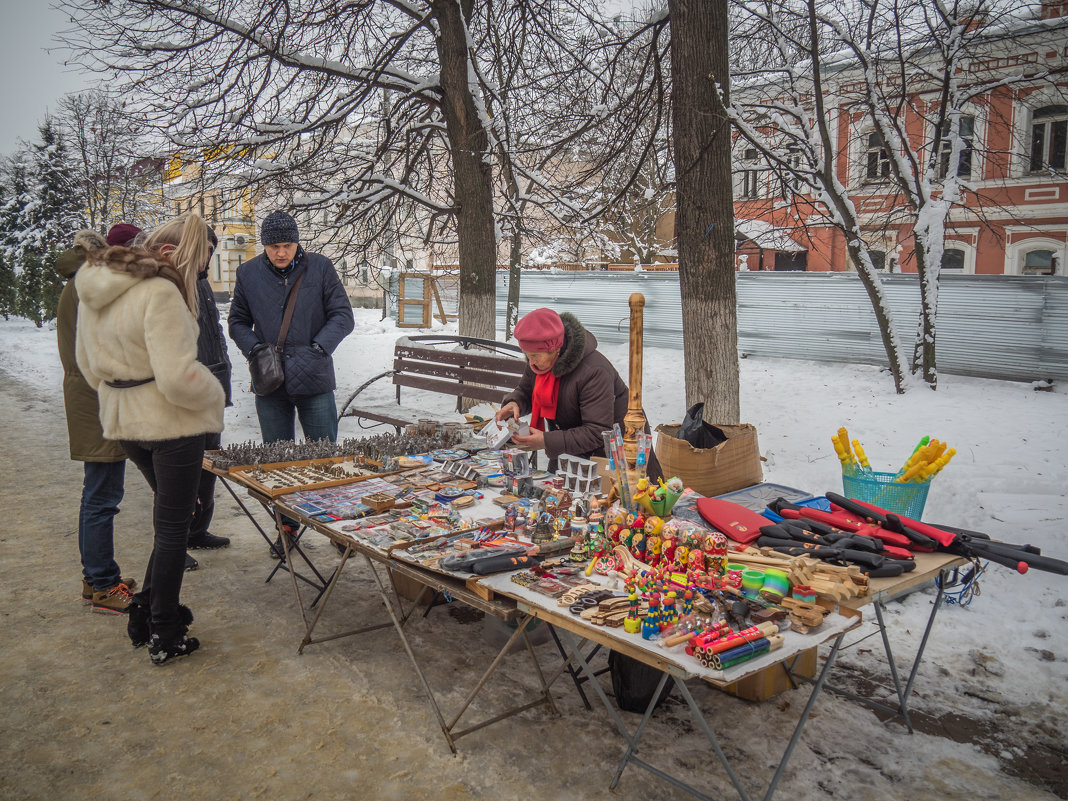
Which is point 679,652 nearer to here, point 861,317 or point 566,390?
point 566,390

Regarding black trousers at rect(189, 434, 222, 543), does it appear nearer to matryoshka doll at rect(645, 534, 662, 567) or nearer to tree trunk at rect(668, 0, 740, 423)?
matryoshka doll at rect(645, 534, 662, 567)

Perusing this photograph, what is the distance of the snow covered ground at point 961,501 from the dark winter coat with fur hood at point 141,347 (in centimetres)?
293

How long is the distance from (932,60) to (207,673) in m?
21.5

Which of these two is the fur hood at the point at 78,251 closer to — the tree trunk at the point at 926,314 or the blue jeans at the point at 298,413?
the blue jeans at the point at 298,413

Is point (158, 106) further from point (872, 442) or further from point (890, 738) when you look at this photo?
point (890, 738)

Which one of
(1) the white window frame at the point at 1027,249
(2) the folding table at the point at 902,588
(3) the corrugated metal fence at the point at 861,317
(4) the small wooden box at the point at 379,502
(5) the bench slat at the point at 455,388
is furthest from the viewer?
(1) the white window frame at the point at 1027,249

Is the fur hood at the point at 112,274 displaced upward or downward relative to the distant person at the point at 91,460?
upward

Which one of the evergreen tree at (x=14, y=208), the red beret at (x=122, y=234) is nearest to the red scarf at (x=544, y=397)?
the red beret at (x=122, y=234)

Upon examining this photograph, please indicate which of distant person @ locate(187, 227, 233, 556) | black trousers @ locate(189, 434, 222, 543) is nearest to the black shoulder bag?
distant person @ locate(187, 227, 233, 556)

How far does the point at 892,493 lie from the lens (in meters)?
3.98

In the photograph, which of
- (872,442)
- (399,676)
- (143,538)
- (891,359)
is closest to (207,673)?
(399,676)

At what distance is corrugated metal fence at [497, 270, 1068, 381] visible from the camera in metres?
9.88

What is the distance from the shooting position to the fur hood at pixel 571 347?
4082 mm

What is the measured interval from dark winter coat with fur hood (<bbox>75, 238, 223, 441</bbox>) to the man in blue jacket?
4.87 ft
